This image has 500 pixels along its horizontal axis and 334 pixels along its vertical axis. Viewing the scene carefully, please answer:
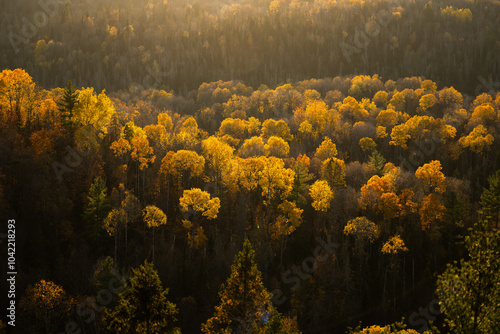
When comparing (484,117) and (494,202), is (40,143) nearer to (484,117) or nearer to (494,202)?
(494,202)

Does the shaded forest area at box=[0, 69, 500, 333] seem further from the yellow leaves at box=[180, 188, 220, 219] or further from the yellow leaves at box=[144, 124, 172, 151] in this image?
the yellow leaves at box=[144, 124, 172, 151]

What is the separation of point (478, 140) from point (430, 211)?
3841 centimetres

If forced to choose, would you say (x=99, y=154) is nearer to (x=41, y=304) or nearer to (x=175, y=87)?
(x=41, y=304)

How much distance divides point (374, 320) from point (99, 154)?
49996 millimetres

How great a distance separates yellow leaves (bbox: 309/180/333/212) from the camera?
65.4 m

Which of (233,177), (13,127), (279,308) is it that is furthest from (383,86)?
(13,127)

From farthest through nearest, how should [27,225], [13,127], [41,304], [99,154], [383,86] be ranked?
[383,86] < [99,154] < [13,127] < [27,225] < [41,304]

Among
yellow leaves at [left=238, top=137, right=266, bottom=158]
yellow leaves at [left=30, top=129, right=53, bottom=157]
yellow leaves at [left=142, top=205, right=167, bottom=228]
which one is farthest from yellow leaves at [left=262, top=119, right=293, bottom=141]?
yellow leaves at [left=30, top=129, right=53, bottom=157]

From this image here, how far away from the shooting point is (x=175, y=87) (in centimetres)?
19612
